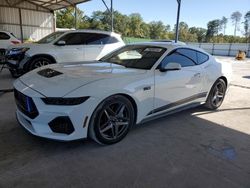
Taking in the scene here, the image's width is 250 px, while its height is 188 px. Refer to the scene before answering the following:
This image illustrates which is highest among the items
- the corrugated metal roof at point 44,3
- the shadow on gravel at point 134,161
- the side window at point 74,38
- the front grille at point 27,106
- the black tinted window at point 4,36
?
the corrugated metal roof at point 44,3

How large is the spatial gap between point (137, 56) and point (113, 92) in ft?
4.00

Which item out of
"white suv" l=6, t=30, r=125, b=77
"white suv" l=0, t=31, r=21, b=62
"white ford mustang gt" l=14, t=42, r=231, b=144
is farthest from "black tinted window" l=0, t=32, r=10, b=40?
"white ford mustang gt" l=14, t=42, r=231, b=144

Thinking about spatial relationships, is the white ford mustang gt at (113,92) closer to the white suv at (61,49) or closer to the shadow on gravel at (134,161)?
the shadow on gravel at (134,161)

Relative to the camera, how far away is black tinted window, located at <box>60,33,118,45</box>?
754cm

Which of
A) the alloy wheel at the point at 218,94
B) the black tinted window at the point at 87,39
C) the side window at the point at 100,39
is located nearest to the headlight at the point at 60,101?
the alloy wheel at the point at 218,94

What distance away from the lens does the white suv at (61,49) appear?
23.0 ft

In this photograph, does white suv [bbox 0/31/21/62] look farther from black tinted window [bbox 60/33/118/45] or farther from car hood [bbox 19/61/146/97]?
car hood [bbox 19/61/146/97]

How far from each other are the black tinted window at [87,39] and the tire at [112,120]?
512 centimetres

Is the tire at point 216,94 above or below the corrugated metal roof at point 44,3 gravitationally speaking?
below

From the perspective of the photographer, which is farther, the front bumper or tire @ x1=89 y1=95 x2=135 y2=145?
tire @ x1=89 y1=95 x2=135 y2=145

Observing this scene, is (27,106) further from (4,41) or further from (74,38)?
(4,41)

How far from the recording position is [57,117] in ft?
8.49

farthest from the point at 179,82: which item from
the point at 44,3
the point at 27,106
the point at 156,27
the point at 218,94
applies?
the point at 156,27

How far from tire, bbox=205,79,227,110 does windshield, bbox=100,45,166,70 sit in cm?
162
